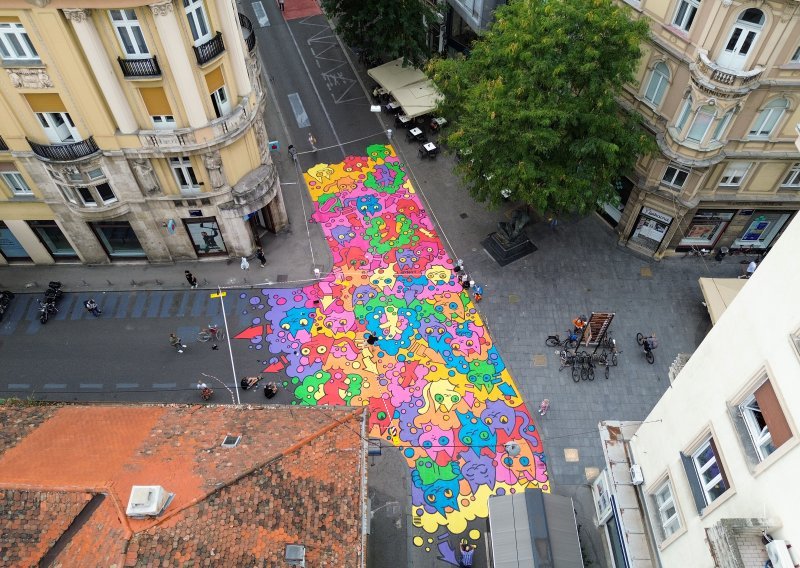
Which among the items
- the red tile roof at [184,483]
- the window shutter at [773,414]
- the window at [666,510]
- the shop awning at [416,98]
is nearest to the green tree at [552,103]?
the shop awning at [416,98]

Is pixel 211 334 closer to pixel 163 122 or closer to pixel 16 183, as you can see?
pixel 163 122

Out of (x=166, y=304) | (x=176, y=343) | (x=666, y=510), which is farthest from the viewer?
(x=166, y=304)

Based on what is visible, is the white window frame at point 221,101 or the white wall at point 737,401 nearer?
the white wall at point 737,401

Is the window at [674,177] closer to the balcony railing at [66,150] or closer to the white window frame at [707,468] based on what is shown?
the white window frame at [707,468]

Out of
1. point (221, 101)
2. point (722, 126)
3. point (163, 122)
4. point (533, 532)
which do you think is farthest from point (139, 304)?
point (722, 126)

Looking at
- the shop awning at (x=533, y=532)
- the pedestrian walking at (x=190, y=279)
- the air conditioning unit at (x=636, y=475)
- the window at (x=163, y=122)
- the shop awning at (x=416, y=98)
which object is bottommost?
the pedestrian walking at (x=190, y=279)

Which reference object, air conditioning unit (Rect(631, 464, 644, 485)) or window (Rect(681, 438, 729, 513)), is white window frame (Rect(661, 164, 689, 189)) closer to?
air conditioning unit (Rect(631, 464, 644, 485))
